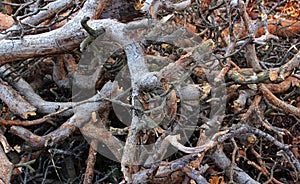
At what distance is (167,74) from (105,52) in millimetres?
348

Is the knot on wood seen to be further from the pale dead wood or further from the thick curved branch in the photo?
the pale dead wood

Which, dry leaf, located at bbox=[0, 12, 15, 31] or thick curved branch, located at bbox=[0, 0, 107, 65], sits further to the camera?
dry leaf, located at bbox=[0, 12, 15, 31]

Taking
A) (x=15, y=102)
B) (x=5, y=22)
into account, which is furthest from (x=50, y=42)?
Answer: (x=5, y=22)

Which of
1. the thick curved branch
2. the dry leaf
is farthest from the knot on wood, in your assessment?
the dry leaf

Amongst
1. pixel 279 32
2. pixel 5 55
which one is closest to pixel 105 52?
pixel 5 55

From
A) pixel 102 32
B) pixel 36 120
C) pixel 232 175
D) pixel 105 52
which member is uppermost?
pixel 102 32

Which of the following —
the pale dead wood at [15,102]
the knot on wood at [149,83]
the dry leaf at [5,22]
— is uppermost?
the knot on wood at [149,83]

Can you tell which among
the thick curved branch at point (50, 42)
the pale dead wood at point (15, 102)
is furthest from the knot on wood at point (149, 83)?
the pale dead wood at point (15, 102)

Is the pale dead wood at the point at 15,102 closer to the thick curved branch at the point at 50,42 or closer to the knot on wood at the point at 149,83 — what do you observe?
the thick curved branch at the point at 50,42

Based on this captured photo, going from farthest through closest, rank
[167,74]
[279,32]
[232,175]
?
1. [279,32]
2. [232,175]
3. [167,74]

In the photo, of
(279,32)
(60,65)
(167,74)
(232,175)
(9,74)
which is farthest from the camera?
(279,32)

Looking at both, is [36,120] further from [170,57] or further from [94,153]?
[170,57]

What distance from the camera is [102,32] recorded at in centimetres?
99

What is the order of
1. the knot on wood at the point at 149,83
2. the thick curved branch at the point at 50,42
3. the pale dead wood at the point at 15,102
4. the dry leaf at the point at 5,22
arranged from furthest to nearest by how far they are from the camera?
the dry leaf at the point at 5,22 → the pale dead wood at the point at 15,102 → the thick curved branch at the point at 50,42 → the knot on wood at the point at 149,83
